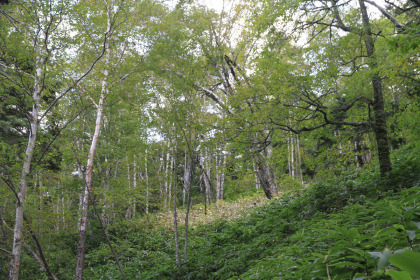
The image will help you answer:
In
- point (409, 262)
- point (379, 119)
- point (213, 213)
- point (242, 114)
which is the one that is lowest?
point (213, 213)

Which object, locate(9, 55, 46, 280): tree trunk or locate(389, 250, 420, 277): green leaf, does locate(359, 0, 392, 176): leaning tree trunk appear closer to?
locate(389, 250, 420, 277): green leaf

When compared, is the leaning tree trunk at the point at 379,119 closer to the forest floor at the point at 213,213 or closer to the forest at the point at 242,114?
the forest at the point at 242,114

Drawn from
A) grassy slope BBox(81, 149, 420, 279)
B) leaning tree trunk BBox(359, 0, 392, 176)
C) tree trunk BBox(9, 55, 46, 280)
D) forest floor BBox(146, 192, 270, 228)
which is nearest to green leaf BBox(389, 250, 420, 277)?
grassy slope BBox(81, 149, 420, 279)

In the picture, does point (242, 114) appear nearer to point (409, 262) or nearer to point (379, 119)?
point (379, 119)

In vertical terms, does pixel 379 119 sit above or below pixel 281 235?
above

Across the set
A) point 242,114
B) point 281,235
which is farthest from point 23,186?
point 281,235

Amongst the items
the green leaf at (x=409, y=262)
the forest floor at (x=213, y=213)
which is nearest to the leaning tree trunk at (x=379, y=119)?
the forest floor at (x=213, y=213)

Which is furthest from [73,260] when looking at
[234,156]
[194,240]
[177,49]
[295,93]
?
[295,93]

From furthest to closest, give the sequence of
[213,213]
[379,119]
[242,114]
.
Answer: [213,213] → [242,114] → [379,119]

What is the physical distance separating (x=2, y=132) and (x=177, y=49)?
346 inches

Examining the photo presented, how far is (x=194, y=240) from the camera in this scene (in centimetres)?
818

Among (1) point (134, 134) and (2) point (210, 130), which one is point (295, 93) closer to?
(2) point (210, 130)

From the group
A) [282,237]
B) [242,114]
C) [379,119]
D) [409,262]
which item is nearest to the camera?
[409,262]

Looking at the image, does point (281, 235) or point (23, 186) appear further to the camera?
point (281, 235)
